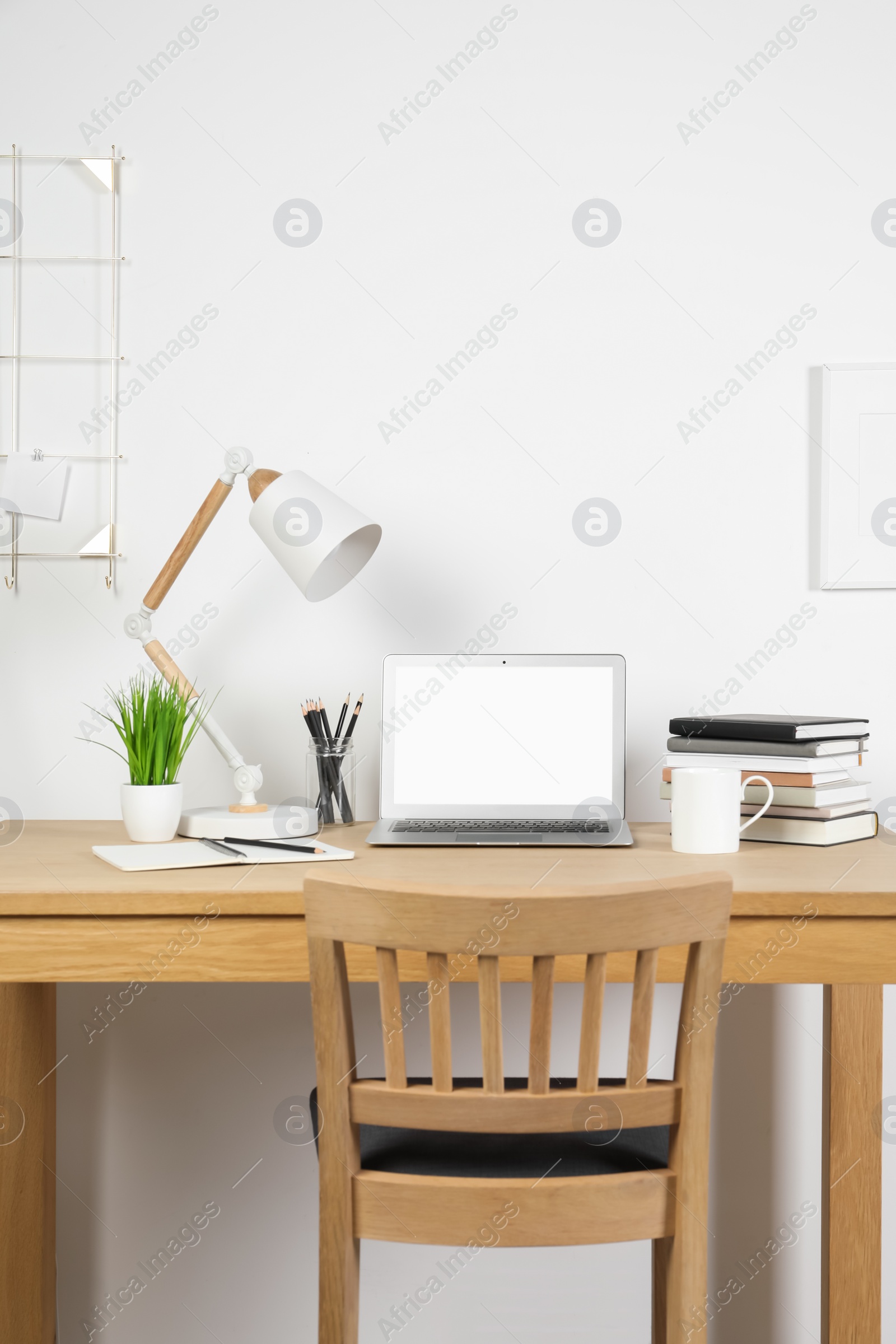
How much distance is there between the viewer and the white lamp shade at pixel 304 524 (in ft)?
4.38

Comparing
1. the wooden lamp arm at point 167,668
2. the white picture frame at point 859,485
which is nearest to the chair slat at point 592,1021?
the wooden lamp arm at point 167,668

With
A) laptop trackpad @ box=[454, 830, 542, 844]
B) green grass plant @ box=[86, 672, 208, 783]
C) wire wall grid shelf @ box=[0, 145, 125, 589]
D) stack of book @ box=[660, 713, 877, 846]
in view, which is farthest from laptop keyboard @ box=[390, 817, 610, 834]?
wire wall grid shelf @ box=[0, 145, 125, 589]

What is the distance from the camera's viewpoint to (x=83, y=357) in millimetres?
1612

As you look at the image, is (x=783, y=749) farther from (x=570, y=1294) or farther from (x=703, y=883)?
(x=570, y=1294)

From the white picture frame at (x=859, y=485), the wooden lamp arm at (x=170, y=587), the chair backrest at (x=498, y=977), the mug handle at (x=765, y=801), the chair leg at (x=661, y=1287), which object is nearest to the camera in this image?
the chair backrest at (x=498, y=977)

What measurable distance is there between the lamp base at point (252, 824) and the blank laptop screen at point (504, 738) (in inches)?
5.9

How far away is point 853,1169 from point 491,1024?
27.5 inches

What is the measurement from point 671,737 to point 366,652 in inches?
20.0

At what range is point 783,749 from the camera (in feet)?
4.32

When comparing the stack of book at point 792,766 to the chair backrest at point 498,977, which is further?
the stack of book at point 792,766

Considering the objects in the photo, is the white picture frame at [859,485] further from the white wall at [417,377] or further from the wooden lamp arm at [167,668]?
the wooden lamp arm at [167,668]

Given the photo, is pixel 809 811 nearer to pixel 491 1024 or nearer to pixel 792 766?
pixel 792 766

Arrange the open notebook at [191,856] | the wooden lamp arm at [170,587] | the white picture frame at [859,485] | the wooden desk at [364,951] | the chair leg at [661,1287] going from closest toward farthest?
the chair leg at [661,1287], the wooden desk at [364,951], the open notebook at [191,856], the wooden lamp arm at [170,587], the white picture frame at [859,485]

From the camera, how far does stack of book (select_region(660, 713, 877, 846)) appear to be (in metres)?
1.30
